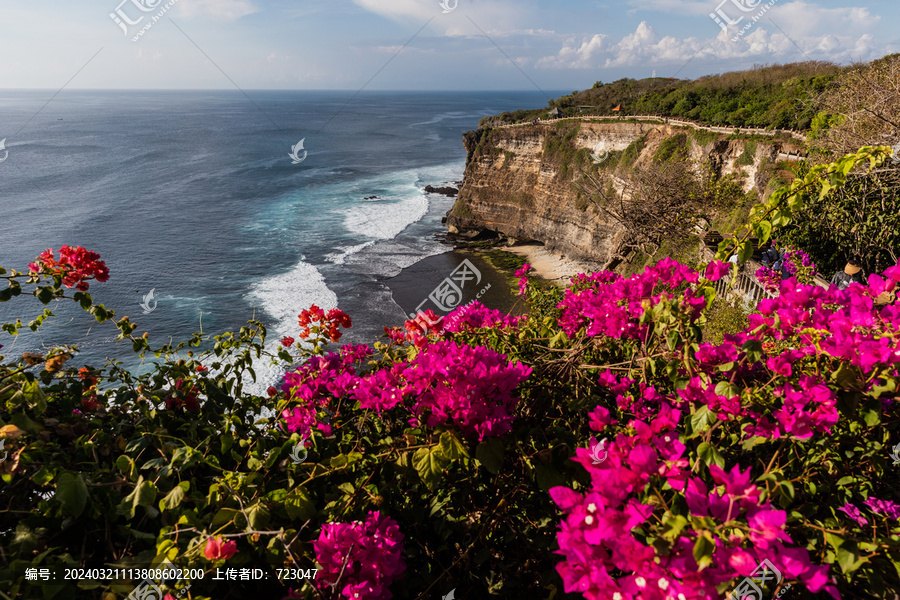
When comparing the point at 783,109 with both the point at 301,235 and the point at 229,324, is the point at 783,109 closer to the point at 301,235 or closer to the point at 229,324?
the point at 229,324

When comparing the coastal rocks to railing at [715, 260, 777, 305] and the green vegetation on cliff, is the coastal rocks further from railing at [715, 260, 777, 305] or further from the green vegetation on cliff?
railing at [715, 260, 777, 305]

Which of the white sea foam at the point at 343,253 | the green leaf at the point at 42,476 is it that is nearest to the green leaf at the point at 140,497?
the green leaf at the point at 42,476

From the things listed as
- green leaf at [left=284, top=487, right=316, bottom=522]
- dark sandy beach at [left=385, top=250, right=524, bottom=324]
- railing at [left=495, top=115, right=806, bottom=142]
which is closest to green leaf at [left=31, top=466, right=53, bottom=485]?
green leaf at [left=284, top=487, right=316, bottom=522]

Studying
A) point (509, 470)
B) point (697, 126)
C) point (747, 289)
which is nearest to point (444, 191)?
point (697, 126)

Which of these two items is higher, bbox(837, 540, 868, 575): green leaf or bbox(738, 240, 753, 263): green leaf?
bbox(738, 240, 753, 263): green leaf

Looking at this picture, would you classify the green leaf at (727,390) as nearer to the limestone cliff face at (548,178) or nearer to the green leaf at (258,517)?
the green leaf at (258,517)

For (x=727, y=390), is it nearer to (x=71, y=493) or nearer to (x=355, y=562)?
(x=355, y=562)
